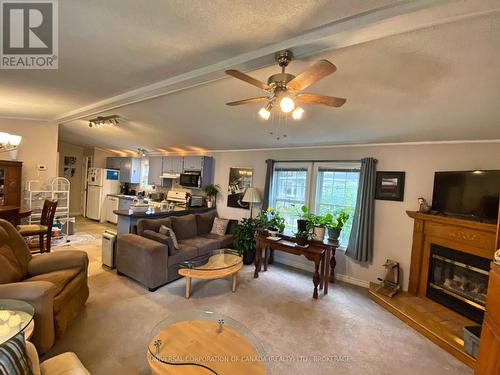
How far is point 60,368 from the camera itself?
50.8 inches

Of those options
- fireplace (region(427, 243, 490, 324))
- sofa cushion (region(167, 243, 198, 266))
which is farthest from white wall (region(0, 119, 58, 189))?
fireplace (region(427, 243, 490, 324))

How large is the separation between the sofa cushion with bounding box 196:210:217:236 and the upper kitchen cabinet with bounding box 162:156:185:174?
63.4 inches

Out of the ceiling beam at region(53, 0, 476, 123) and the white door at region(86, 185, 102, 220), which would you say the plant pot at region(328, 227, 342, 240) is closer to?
the ceiling beam at region(53, 0, 476, 123)

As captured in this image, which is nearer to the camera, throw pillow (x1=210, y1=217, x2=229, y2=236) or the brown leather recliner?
the brown leather recliner

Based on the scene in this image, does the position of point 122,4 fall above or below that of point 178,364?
above

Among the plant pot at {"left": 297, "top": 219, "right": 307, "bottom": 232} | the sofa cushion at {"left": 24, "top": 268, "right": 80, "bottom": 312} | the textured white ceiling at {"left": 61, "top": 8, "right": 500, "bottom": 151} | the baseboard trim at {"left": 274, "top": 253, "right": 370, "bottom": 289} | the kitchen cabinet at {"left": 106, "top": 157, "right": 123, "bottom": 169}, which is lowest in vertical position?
the baseboard trim at {"left": 274, "top": 253, "right": 370, "bottom": 289}

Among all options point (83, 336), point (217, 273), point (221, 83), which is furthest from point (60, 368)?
point (221, 83)

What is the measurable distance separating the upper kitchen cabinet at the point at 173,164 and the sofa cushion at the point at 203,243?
2.25 metres

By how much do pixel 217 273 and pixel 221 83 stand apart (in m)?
2.35

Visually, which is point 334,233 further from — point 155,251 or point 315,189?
point 155,251

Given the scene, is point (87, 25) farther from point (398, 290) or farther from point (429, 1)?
point (398, 290)

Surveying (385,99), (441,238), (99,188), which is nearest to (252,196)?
(385,99)

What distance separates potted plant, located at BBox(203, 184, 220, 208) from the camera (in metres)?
5.39

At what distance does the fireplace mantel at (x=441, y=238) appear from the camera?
2.56 m
